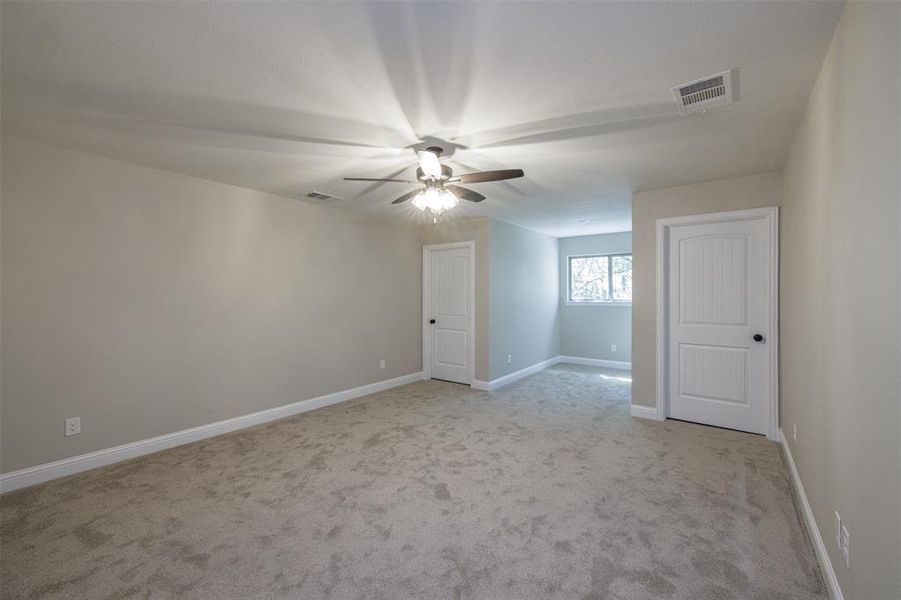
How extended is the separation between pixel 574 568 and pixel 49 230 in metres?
4.13

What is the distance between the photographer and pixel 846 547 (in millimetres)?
1514

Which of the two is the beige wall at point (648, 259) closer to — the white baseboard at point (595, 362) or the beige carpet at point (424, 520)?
the beige carpet at point (424, 520)

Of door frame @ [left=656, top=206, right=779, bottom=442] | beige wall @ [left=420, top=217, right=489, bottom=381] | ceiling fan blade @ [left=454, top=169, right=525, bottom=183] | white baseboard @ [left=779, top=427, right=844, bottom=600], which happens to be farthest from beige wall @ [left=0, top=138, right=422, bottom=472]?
white baseboard @ [left=779, top=427, right=844, bottom=600]

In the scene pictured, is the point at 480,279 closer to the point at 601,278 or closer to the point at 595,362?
the point at 601,278

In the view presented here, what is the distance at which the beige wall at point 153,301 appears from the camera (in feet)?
8.89

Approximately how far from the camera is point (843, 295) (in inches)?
62.6

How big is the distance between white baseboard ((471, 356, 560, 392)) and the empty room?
23 cm

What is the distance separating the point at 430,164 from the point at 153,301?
2.72 meters

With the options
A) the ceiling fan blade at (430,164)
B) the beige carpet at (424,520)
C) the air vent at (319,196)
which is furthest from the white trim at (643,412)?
the air vent at (319,196)

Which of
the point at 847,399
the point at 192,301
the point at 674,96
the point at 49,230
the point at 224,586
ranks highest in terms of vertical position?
the point at 674,96

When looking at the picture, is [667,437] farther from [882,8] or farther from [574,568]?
[882,8]

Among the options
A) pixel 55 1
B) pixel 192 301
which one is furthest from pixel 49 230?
pixel 55 1

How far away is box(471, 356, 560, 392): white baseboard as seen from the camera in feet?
17.3

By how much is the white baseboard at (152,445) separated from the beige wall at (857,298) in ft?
14.2
